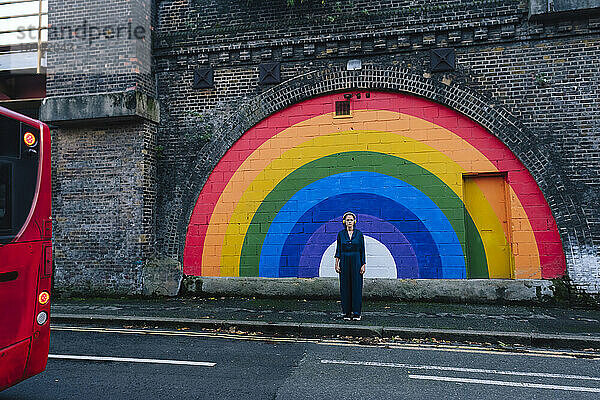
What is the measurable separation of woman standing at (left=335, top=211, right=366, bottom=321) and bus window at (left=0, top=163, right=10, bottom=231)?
550cm

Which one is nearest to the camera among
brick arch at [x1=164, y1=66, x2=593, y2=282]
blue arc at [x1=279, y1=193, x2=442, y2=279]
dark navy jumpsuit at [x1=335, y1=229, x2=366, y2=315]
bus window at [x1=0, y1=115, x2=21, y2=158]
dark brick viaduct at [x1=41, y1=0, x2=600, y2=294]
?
bus window at [x1=0, y1=115, x2=21, y2=158]

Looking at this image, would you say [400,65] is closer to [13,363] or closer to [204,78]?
[204,78]

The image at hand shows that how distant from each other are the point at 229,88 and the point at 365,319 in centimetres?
643

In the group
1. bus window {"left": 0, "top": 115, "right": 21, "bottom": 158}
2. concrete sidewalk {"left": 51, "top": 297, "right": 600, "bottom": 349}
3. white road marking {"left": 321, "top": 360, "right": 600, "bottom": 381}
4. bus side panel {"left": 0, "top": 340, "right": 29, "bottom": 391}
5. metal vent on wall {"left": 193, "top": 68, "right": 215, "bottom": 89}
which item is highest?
metal vent on wall {"left": 193, "top": 68, "right": 215, "bottom": 89}

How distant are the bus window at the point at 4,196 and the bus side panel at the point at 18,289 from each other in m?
0.20

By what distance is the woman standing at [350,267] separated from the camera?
8.05 metres

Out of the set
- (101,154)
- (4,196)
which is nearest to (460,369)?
(4,196)

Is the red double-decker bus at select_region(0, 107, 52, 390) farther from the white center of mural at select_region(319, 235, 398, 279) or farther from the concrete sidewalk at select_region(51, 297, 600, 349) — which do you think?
the white center of mural at select_region(319, 235, 398, 279)

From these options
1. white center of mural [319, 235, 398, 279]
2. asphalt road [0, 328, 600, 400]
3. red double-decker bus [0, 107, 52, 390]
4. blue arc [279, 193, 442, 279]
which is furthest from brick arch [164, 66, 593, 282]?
red double-decker bus [0, 107, 52, 390]

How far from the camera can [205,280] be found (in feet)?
34.8

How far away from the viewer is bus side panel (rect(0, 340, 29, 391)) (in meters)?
3.83

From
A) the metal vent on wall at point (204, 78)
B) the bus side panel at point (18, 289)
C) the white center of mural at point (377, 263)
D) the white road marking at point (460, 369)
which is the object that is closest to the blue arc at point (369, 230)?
the white center of mural at point (377, 263)

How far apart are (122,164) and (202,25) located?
4.00m

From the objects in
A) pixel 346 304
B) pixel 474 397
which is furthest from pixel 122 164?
pixel 474 397
